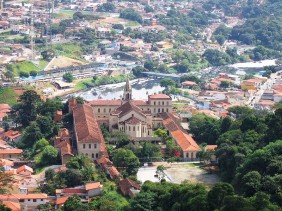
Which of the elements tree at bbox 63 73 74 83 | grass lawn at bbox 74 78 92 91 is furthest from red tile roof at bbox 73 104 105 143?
tree at bbox 63 73 74 83

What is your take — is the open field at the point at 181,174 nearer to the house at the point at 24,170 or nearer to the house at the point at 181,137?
the house at the point at 181,137

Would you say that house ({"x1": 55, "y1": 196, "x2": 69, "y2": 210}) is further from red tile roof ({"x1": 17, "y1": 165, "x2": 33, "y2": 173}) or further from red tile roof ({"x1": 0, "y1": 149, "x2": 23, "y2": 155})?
red tile roof ({"x1": 0, "y1": 149, "x2": 23, "y2": 155})

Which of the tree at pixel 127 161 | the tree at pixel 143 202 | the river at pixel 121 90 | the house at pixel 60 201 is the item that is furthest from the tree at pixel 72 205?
the river at pixel 121 90

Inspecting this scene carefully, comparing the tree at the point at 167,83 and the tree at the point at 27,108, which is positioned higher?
the tree at the point at 27,108

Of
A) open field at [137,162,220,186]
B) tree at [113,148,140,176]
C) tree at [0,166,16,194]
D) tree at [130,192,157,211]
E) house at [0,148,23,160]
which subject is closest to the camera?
tree at [130,192,157,211]

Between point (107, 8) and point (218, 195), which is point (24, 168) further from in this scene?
point (107, 8)

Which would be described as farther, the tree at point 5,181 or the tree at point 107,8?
the tree at point 107,8

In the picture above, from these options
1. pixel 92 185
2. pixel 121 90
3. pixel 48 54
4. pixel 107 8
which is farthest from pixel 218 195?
pixel 107 8
